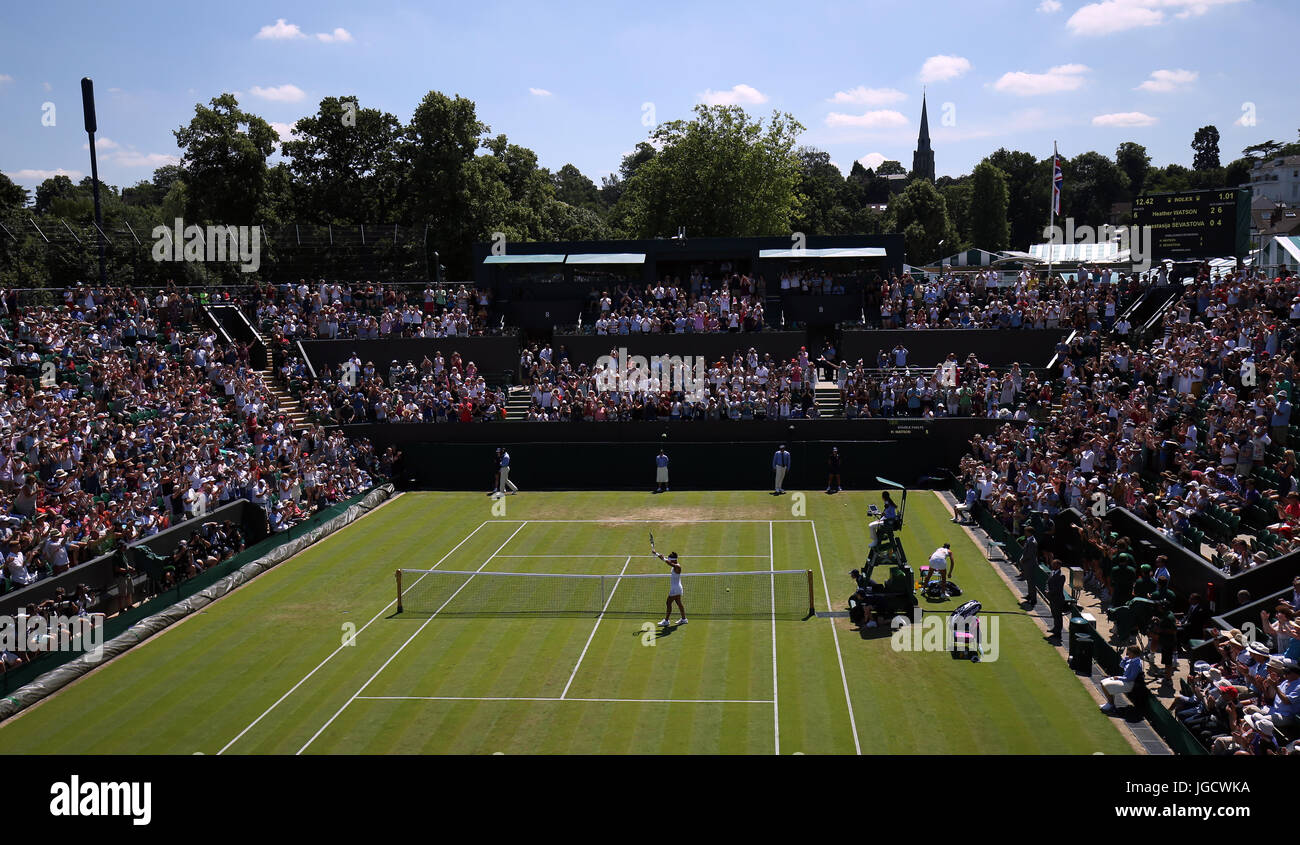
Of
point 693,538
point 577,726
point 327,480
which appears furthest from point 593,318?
point 577,726

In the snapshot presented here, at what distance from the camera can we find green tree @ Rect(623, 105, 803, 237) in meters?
73.2

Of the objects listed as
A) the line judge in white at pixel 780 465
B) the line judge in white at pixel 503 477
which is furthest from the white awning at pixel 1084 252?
the line judge in white at pixel 503 477

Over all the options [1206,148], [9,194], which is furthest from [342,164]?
[1206,148]

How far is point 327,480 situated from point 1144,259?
3121 centimetres

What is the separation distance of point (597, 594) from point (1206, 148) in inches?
5771

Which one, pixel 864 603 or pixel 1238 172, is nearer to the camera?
pixel 864 603

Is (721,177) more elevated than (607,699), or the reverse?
(721,177)

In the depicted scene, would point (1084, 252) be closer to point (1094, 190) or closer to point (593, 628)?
point (593, 628)

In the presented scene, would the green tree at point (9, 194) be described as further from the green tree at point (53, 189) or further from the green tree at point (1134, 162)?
the green tree at point (1134, 162)

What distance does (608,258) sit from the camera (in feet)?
159

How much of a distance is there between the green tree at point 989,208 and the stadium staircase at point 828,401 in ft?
265

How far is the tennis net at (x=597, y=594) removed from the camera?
22344 millimetres
